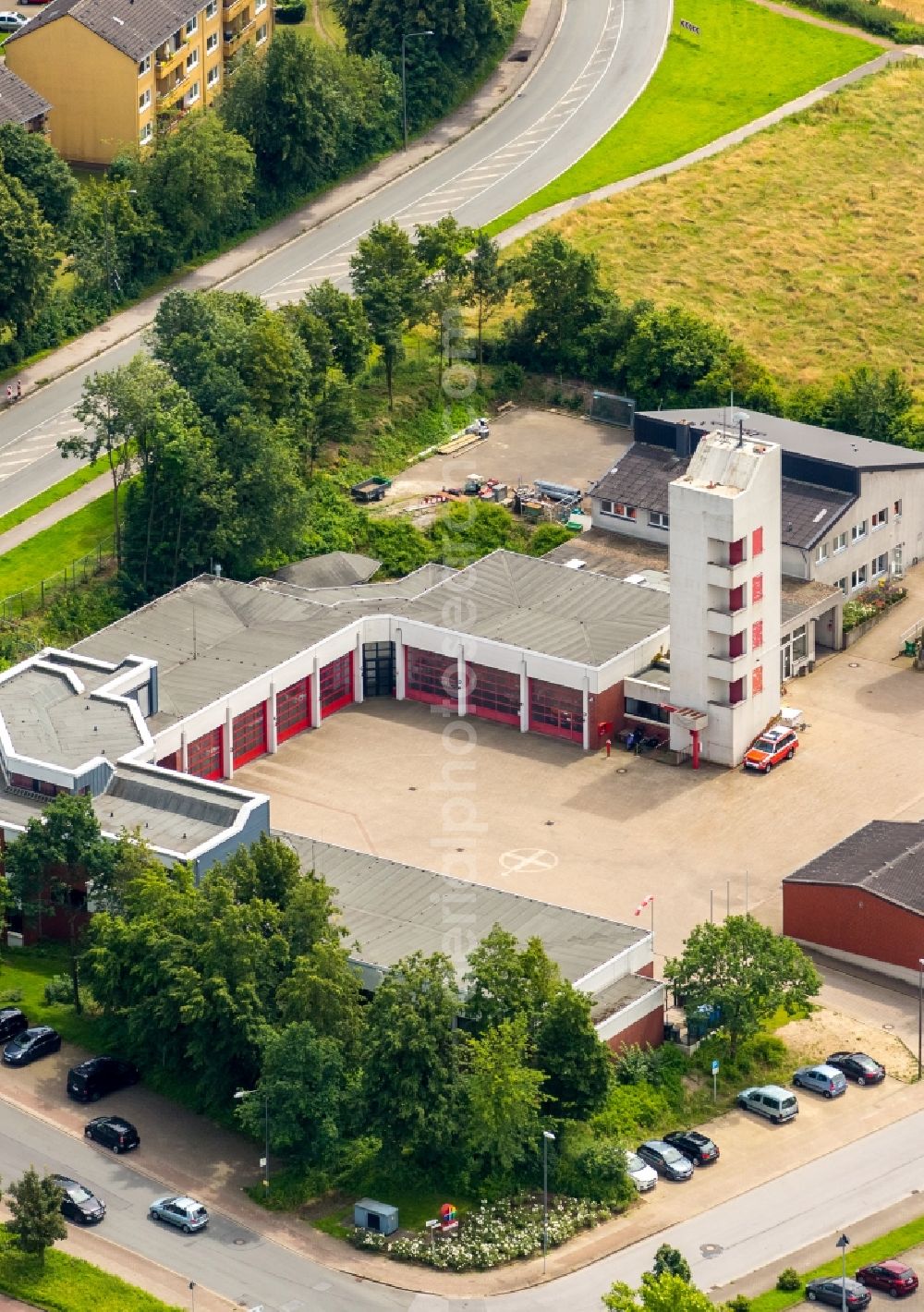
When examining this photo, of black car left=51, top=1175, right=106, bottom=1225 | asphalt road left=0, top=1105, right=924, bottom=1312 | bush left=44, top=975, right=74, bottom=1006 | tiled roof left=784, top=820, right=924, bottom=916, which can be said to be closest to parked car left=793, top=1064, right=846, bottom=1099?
asphalt road left=0, top=1105, right=924, bottom=1312

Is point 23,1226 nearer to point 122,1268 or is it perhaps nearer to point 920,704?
point 122,1268

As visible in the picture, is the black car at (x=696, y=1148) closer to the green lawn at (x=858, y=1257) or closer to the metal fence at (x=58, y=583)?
the green lawn at (x=858, y=1257)

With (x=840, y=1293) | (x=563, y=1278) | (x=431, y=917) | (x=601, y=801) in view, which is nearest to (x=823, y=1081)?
(x=840, y=1293)

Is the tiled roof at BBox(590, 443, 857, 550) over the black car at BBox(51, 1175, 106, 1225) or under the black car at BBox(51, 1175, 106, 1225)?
over

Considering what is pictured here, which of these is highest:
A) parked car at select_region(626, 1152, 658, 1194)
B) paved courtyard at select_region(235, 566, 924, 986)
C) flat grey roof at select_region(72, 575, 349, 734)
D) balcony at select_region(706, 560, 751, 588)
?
balcony at select_region(706, 560, 751, 588)

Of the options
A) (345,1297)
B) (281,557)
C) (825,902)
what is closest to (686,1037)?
(825,902)

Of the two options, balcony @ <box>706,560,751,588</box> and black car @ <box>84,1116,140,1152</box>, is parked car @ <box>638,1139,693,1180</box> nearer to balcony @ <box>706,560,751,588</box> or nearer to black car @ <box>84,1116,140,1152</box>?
black car @ <box>84,1116,140,1152</box>

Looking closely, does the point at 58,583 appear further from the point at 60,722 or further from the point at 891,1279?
the point at 891,1279
